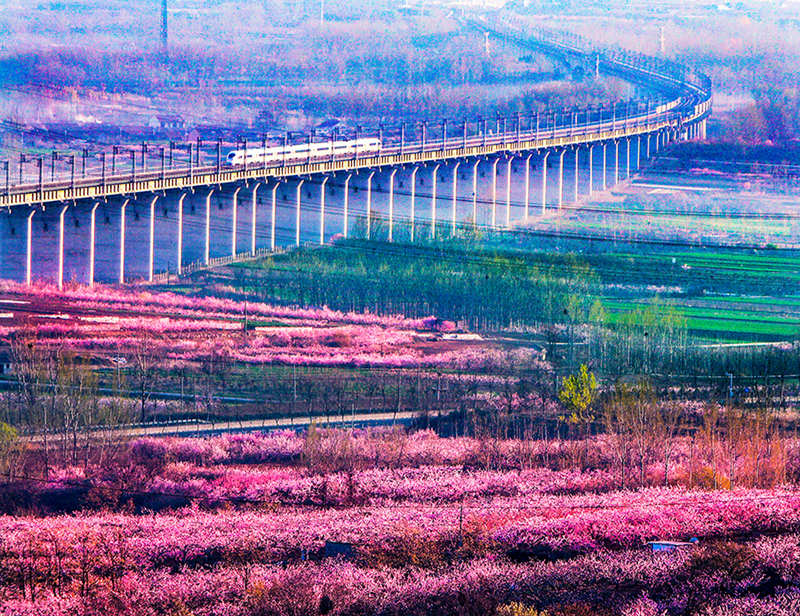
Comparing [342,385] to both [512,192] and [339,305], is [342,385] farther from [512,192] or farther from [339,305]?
[512,192]

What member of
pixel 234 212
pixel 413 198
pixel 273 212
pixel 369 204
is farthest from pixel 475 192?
pixel 234 212

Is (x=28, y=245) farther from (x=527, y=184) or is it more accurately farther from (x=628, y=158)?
(x=628, y=158)

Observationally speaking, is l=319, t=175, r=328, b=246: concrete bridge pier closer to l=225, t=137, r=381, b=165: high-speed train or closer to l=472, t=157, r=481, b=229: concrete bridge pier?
l=225, t=137, r=381, b=165: high-speed train

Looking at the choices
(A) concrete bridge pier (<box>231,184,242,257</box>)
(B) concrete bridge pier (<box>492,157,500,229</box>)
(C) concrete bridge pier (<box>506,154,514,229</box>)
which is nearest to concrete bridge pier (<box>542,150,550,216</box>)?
(C) concrete bridge pier (<box>506,154,514,229</box>)

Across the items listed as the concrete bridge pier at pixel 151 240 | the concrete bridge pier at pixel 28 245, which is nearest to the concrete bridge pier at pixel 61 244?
the concrete bridge pier at pixel 28 245

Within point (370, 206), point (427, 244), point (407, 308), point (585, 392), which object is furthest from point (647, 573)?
point (370, 206)

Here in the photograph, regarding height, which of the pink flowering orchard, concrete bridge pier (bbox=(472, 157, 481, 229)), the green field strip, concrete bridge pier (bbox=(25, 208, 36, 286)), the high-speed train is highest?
the high-speed train
